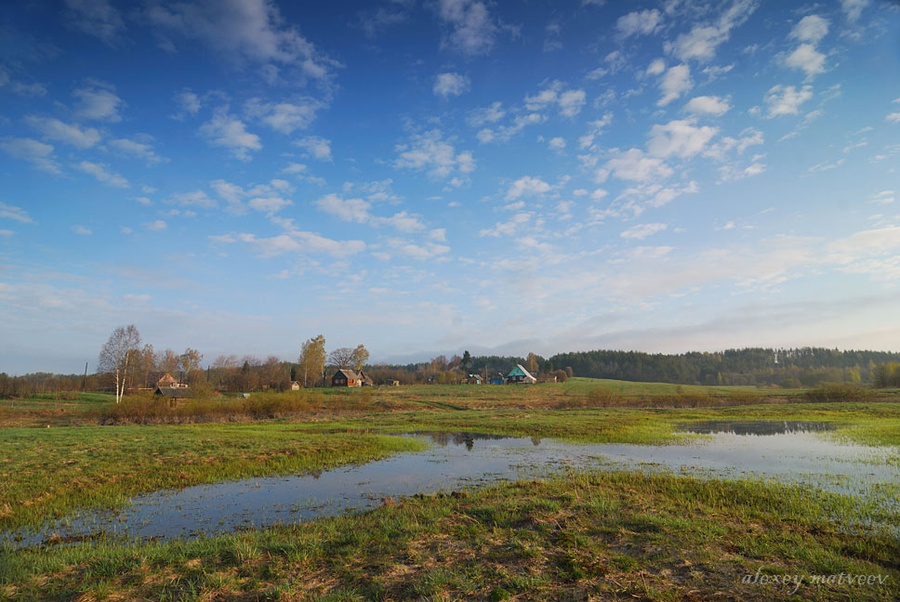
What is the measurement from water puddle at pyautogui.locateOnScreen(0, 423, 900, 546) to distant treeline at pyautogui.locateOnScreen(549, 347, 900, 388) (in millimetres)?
146997

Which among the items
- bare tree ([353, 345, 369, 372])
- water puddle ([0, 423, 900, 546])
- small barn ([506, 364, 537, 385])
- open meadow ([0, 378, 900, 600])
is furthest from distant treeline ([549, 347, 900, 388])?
open meadow ([0, 378, 900, 600])

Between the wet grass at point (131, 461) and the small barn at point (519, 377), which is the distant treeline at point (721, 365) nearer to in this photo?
the small barn at point (519, 377)

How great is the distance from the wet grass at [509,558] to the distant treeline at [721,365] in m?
164

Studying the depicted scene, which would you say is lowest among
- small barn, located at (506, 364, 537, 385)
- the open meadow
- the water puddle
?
small barn, located at (506, 364, 537, 385)

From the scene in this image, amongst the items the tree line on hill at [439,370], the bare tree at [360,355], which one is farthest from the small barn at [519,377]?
the bare tree at [360,355]

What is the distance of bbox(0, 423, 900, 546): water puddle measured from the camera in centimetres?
1222

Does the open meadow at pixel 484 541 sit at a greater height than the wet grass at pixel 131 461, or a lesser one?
greater

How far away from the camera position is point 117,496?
50.0 feet

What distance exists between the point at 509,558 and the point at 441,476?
10583 millimetres

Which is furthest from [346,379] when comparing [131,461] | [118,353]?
[131,461]

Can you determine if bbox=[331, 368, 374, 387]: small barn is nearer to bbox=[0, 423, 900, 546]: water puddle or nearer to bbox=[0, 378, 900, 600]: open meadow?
bbox=[0, 423, 900, 546]: water puddle

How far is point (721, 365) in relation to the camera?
177 metres

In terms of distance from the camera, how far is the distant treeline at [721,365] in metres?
162

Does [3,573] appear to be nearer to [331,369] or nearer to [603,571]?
[603,571]
